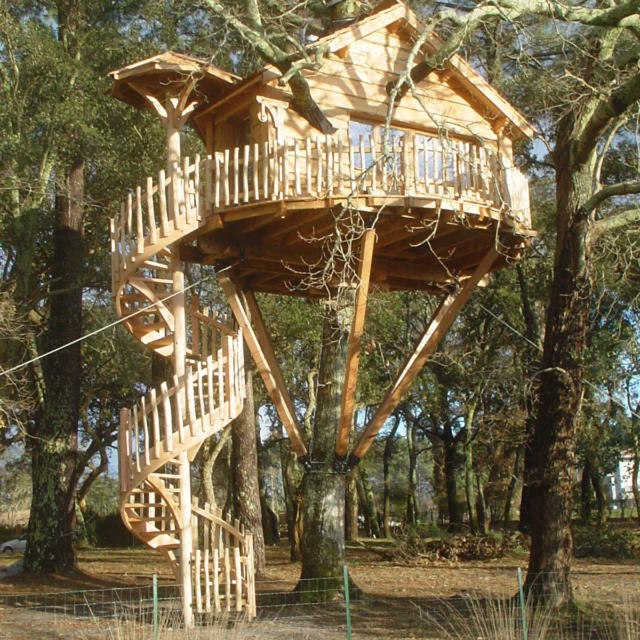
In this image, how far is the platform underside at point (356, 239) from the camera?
12.2 meters

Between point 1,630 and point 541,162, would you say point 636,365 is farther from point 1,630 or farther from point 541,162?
point 1,630

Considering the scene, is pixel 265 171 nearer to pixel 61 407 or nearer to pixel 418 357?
pixel 418 357

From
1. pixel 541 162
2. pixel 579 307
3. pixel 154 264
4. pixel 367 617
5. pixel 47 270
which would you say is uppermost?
pixel 541 162

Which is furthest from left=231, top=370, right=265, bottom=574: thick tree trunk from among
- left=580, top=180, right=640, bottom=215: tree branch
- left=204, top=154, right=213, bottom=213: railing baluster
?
left=580, top=180, right=640, bottom=215: tree branch

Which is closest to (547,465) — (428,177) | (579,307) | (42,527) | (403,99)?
(579,307)

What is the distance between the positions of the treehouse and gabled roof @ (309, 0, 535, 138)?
25 millimetres

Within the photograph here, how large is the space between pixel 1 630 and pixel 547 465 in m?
7.98

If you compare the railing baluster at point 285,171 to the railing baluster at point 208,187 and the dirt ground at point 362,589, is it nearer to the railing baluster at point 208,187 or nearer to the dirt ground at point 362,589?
the railing baluster at point 208,187

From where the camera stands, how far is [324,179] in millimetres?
12352

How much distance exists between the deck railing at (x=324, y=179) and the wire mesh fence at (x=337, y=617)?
17.5 ft

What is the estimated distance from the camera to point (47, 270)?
2275 centimetres

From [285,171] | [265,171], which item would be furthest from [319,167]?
[265,171]

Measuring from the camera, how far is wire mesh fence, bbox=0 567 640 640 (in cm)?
981

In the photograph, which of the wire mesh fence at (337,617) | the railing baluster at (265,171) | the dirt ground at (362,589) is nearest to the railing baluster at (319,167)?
the railing baluster at (265,171)
